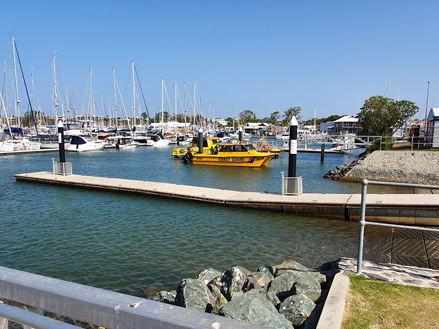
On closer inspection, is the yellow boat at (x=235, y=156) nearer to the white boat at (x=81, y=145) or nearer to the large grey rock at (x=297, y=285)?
the large grey rock at (x=297, y=285)

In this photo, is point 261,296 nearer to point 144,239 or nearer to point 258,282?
point 258,282

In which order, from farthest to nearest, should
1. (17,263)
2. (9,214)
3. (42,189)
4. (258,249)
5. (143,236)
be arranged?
(42,189) → (9,214) → (143,236) → (258,249) → (17,263)

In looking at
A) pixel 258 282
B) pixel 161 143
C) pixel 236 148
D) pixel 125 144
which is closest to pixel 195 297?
pixel 258 282

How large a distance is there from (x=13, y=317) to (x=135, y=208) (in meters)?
14.5

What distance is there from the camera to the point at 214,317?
5.63 ft

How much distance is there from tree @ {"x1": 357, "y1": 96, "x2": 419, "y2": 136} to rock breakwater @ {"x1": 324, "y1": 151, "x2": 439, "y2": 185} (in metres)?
31.9

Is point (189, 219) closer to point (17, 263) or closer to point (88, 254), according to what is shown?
point (88, 254)

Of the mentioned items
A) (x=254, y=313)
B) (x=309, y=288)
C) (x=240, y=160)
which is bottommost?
(x=240, y=160)

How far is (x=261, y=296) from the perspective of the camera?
17.4 ft

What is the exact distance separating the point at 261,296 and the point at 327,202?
9219 millimetres

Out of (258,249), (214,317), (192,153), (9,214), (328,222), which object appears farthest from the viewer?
(192,153)

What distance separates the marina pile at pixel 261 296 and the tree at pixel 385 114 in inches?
2089

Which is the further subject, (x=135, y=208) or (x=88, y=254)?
(x=135, y=208)

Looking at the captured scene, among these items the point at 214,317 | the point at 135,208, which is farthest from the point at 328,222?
the point at 214,317
